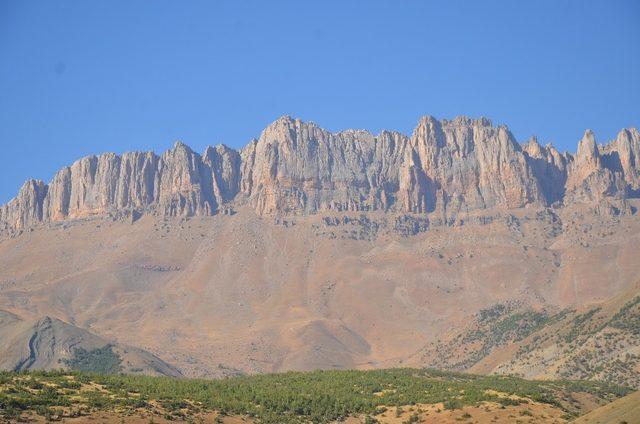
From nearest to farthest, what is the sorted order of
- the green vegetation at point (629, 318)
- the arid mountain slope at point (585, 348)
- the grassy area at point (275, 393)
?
the grassy area at point (275, 393) → the arid mountain slope at point (585, 348) → the green vegetation at point (629, 318)

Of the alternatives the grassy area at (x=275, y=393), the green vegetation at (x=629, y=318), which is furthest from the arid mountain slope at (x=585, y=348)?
the grassy area at (x=275, y=393)

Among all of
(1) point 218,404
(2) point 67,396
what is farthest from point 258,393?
(2) point 67,396

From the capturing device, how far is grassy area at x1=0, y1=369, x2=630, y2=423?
8638 cm

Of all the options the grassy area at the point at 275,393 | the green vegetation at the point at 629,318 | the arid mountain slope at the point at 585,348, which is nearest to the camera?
the grassy area at the point at 275,393

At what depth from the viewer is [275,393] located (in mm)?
106062

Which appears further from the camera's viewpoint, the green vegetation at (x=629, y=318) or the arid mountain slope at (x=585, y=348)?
the green vegetation at (x=629, y=318)

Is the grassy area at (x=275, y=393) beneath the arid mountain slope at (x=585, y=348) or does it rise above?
beneath

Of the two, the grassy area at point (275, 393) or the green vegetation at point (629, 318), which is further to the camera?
the green vegetation at point (629, 318)

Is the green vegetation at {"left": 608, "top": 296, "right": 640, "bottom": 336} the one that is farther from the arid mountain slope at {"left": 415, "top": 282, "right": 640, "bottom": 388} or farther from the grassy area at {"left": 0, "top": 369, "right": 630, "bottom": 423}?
the grassy area at {"left": 0, "top": 369, "right": 630, "bottom": 423}

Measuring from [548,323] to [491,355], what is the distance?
12.4 m

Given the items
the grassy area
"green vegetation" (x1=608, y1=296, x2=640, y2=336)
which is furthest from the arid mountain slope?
the grassy area

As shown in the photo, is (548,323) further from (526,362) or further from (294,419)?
(294,419)

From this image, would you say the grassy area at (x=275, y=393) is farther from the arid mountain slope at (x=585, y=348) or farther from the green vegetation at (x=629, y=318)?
the green vegetation at (x=629, y=318)

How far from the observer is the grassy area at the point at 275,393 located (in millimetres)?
86375
